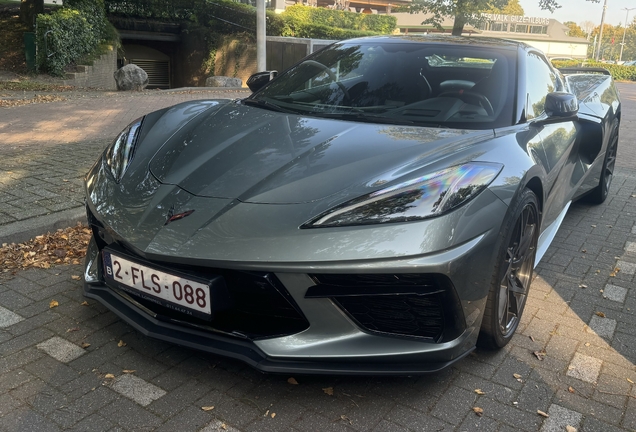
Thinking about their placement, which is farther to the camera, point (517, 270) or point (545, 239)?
point (545, 239)

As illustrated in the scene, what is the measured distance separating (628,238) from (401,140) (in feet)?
8.56

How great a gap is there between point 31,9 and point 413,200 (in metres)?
17.6

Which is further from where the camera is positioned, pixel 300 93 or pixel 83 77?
pixel 83 77

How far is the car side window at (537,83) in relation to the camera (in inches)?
125

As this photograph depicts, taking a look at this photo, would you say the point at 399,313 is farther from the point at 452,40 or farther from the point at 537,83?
the point at 452,40

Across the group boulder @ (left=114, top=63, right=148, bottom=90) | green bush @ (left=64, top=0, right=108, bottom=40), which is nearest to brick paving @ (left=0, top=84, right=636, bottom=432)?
boulder @ (left=114, top=63, right=148, bottom=90)

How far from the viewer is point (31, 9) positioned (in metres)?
16.5

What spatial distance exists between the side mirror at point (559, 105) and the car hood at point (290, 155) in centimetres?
67

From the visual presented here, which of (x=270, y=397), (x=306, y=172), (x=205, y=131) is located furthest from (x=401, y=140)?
(x=270, y=397)

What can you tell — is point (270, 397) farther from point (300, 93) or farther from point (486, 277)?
point (300, 93)

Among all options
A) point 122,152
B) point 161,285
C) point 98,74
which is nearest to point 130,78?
point 98,74

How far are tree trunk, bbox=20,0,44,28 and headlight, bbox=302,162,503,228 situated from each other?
17167 mm

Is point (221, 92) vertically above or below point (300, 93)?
below

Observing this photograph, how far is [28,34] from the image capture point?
14.8 m
